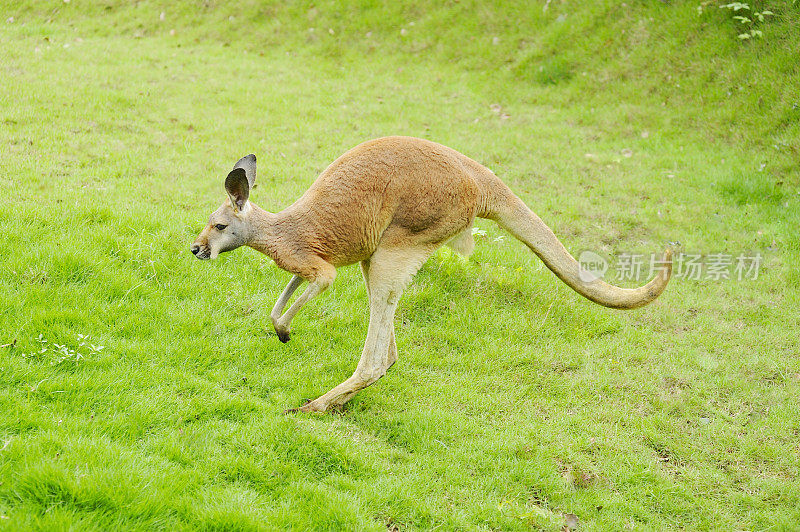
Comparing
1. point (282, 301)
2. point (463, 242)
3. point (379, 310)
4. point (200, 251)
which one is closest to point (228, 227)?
point (200, 251)

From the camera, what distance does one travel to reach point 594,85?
1098 cm

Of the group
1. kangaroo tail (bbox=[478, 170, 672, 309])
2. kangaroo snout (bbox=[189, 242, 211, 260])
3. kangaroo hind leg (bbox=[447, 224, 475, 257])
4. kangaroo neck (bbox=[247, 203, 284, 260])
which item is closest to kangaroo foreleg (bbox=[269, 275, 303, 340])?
kangaroo neck (bbox=[247, 203, 284, 260])

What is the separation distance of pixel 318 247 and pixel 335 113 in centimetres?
594

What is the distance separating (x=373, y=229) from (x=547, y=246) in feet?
4.32

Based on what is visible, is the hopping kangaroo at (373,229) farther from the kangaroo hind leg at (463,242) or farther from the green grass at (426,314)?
the green grass at (426,314)

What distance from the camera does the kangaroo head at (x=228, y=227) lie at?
182 inches

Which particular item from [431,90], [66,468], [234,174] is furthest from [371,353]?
[431,90]

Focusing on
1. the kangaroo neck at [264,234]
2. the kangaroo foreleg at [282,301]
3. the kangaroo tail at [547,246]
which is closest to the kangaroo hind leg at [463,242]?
the kangaroo tail at [547,246]

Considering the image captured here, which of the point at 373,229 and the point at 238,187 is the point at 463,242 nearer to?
the point at 373,229

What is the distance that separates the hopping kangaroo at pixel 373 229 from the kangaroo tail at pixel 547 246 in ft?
0.03

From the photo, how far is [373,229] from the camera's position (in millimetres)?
4840

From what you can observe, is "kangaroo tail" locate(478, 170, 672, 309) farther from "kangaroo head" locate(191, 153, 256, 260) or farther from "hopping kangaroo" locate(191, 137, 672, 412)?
"kangaroo head" locate(191, 153, 256, 260)

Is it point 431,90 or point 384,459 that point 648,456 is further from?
point 431,90

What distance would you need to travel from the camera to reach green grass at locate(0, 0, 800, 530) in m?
4.31
